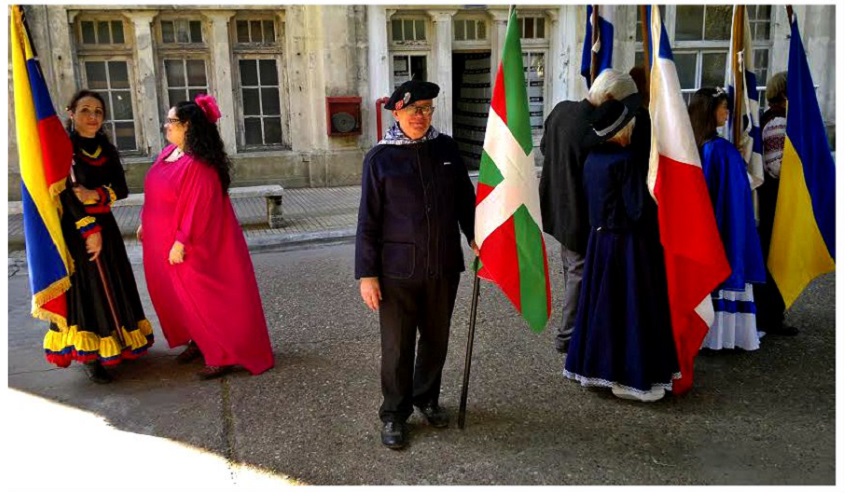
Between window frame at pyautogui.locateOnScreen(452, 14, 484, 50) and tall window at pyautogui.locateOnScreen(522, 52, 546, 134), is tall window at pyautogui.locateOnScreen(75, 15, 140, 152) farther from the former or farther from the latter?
tall window at pyautogui.locateOnScreen(522, 52, 546, 134)

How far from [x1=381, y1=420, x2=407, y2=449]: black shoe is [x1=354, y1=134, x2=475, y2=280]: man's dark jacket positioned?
2.54 ft

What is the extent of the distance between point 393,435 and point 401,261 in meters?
0.88

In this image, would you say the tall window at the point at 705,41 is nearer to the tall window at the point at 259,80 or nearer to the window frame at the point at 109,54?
the tall window at the point at 259,80

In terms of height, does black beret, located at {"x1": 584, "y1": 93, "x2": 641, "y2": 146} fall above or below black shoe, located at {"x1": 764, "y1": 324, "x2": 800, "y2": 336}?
above

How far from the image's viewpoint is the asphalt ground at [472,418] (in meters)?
3.20

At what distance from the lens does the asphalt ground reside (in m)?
3.20

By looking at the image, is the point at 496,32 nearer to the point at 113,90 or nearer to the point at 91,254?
the point at 113,90

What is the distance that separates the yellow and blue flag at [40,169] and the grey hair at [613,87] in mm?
3007

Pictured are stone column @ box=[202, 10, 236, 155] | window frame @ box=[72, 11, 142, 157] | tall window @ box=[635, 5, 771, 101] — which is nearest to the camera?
window frame @ box=[72, 11, 142, 157]

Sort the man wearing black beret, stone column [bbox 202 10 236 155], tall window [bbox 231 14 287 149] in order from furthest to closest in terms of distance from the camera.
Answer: tall window [bbox 231 14 287 149] < stone column [bbox 202 10 236 155] < the man wearing black beret

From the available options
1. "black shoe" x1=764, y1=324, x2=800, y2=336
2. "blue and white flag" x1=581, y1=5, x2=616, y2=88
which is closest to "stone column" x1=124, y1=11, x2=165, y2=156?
"blue and white flag" x1=581, y1=5, x2=616, y2=88

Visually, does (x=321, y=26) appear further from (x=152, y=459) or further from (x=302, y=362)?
(x=152, y=459)

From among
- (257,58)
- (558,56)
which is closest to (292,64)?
(257,58)

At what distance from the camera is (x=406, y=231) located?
10.7 ft
